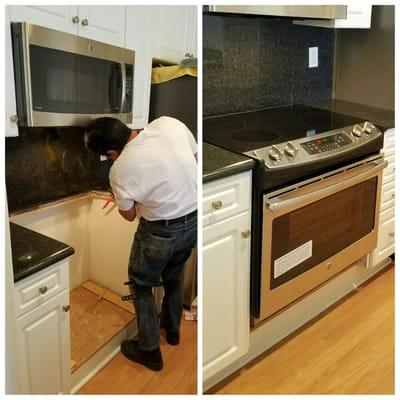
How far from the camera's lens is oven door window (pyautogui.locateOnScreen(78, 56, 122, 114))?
3.95ft

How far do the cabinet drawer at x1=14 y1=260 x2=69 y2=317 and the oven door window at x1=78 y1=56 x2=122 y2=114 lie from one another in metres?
0.40

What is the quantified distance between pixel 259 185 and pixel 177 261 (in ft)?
1.34

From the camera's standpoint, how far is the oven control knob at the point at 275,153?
156 cm

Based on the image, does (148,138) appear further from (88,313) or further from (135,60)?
(88,313)

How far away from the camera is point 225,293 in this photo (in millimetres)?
1561

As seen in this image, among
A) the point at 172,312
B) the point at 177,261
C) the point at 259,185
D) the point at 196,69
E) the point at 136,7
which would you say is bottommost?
the point at 172,312

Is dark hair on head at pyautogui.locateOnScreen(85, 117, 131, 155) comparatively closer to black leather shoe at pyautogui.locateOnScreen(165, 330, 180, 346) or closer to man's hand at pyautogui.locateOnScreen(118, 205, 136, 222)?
man's hand at pyautogui.locateOnScreen(118, 205, 136, 222)

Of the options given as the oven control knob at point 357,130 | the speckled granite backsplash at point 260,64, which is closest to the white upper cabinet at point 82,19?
the speckled granite backsplash at point 260,64

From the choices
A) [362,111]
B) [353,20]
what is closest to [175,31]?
[353,20]

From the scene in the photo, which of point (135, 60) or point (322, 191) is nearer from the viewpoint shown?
point (135, 60)

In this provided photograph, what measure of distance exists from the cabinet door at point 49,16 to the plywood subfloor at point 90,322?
2.06 feet

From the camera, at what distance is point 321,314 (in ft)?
6.99

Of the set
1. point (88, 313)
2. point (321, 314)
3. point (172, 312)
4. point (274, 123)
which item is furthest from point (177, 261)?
point (321, 314)
